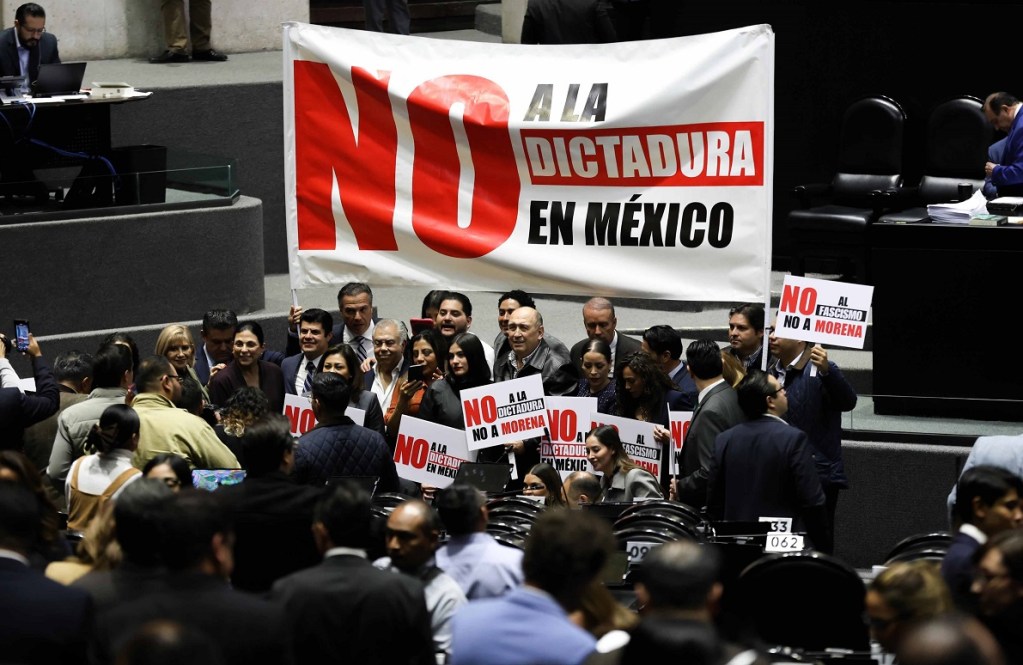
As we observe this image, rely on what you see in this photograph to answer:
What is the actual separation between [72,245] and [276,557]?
705 cm

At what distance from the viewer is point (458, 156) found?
9883 mm

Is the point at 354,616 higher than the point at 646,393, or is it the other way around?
the point at 354,616

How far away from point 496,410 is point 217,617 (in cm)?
425

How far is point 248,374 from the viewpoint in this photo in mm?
10016

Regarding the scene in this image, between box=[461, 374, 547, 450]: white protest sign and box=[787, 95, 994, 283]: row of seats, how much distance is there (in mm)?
4877

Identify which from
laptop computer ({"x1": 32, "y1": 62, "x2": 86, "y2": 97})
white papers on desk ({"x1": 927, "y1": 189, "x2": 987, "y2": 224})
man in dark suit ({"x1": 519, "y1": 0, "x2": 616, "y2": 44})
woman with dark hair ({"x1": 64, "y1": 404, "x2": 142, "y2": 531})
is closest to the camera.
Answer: woman with dark hair ({"x1": 64, "y1": 404, "x2": 142, "y2": 531})

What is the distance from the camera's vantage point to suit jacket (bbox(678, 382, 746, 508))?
8.47 meters

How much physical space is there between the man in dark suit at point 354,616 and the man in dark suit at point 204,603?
13.1 inches

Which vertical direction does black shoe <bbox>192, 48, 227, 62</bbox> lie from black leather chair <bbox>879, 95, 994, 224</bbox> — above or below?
above

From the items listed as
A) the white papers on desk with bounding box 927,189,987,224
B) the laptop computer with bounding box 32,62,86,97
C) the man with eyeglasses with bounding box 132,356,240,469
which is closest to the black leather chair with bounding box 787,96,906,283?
the white papers on desk with bounding box 927,189,987,224

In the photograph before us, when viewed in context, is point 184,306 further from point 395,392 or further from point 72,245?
point 395,392

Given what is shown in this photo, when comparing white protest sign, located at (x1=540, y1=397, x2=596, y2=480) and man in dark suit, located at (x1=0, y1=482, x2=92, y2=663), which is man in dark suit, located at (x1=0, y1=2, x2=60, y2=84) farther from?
man in dark suit, located at (x1=0, y1=482, x2=92, y2=663)

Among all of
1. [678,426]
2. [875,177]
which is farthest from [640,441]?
[875,177]

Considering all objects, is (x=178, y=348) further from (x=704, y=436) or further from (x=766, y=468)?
(x=766, y=468)
